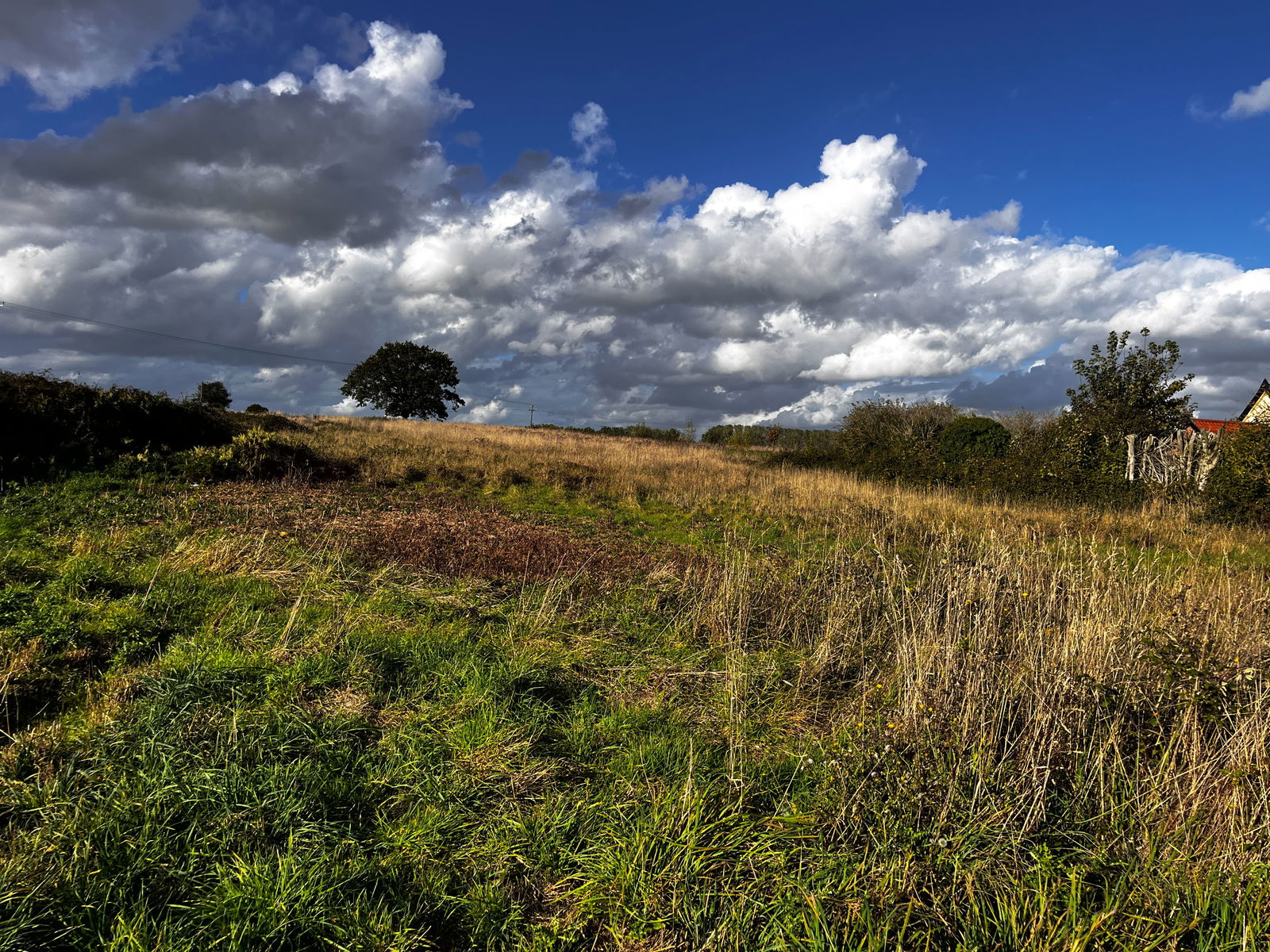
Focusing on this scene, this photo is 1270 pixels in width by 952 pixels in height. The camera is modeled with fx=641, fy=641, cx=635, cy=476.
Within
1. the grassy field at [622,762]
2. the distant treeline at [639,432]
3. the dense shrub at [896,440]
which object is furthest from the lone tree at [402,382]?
the grassy field at [622,762]

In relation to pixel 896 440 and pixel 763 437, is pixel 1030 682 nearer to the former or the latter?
pixel 896 440

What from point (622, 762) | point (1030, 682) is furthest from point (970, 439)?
point (622, 762)

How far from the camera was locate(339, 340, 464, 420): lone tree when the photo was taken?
52938mm

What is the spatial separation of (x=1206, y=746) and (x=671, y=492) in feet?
43.7

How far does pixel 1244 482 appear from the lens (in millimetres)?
13438

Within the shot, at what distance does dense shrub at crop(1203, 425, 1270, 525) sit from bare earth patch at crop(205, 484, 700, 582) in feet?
40.6

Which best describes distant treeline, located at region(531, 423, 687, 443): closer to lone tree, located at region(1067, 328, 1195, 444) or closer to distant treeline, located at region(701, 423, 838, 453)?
distant treeline, located at region(701, 423, 838, 453)

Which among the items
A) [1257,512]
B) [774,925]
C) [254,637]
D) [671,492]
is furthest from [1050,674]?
[1257,512]

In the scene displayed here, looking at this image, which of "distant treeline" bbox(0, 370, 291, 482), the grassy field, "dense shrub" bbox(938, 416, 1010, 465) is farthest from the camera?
"dense shrub" bbox(938, 416, 1010, 465)

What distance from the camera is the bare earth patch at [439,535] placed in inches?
330

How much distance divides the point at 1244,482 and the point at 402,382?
51.7 metres

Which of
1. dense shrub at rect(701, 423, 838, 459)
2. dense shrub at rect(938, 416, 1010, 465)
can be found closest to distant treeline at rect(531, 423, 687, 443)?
dense shrub at rect(701, 423, 838, 459)

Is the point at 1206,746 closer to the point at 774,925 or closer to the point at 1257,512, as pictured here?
the point at 774,925

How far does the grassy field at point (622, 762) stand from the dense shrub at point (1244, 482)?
29.7ft
